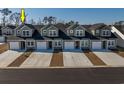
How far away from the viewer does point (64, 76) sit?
30.1 feet

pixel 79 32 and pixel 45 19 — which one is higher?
pixel 45 19

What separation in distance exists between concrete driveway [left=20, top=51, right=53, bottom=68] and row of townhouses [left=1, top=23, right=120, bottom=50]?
1.14 ft

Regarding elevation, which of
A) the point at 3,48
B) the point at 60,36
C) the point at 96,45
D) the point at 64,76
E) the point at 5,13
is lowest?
the point at 64,76

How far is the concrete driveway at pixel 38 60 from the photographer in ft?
29.2

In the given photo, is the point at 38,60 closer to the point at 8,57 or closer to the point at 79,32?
the point at 8,57

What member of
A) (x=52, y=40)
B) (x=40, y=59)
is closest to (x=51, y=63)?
(x=40, y=59)

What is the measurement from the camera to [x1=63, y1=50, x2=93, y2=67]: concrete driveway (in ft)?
29.5

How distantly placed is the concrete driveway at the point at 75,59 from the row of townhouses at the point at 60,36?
0.28 metres

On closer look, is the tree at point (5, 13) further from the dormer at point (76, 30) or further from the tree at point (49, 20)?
the dormer at point (76, 30)

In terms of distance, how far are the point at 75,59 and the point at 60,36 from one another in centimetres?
133

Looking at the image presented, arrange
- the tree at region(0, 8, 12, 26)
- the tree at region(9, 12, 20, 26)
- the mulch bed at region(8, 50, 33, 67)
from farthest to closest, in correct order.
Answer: the mulch bed at region(8, 50, 33, 67) < the tree at region(9, 12, 20, 26) < the tree at region(0, 8, 12, 26)

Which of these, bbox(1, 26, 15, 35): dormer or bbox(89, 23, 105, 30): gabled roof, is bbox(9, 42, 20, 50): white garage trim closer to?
bbox(1, 26, 15, 35): dormer

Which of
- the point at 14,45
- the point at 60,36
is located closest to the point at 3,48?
the point at 14,45

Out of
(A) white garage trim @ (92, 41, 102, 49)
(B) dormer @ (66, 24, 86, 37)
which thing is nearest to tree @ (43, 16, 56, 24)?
(B) dormer @ (66, 24, 86, 37)
